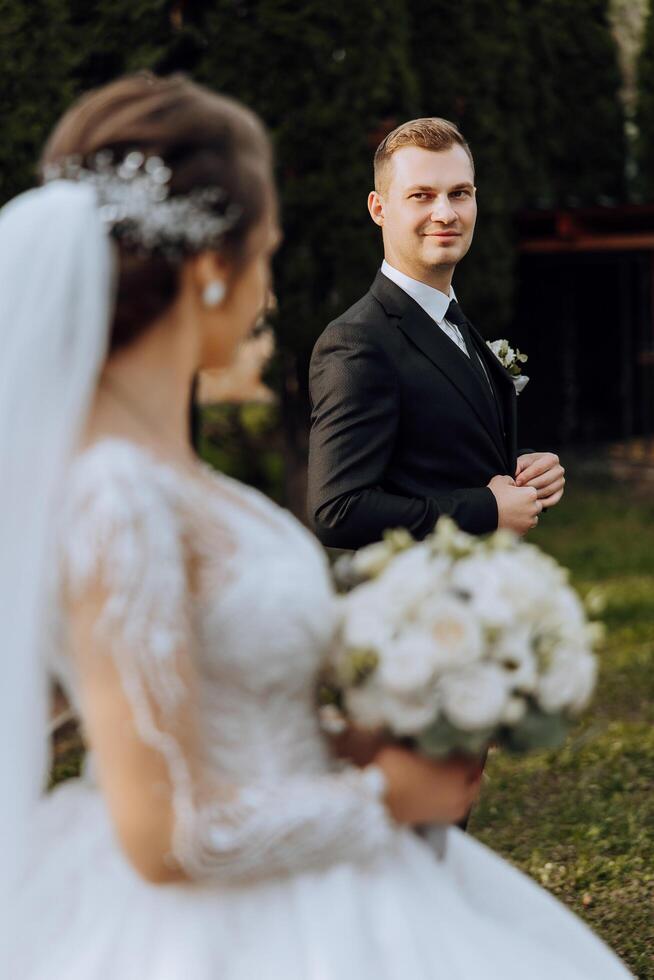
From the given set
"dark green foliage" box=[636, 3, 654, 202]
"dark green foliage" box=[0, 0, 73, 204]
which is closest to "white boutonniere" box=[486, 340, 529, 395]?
"dark green foliage" box=[0, 0, 73, 204]

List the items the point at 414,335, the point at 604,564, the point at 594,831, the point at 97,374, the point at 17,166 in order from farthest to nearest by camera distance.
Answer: the point at 604,564
the point at 17,166
the point at 594,831
the point at 414,335
the point at 97,374

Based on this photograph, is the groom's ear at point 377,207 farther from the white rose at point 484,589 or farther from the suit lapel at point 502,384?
the white rose at point 484,589

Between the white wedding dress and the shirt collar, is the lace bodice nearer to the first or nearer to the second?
the white wedding dress

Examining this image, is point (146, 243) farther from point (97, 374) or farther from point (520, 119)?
point (520, 119)

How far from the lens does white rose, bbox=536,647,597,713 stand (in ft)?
6.28

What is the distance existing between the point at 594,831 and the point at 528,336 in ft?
35.7

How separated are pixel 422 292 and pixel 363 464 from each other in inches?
20.4

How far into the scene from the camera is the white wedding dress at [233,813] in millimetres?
1795

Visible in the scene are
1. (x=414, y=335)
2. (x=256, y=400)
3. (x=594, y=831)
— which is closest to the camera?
(x=414, y=335)

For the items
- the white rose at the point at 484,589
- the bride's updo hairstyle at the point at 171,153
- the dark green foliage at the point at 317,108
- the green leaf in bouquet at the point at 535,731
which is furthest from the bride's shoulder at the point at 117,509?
the dark green foliage at the point at 317,108

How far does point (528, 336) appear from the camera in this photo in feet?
51.6

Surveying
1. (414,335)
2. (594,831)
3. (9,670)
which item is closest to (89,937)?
(9,670)

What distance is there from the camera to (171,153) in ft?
6.21

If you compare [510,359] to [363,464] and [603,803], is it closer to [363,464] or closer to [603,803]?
[363,464]
